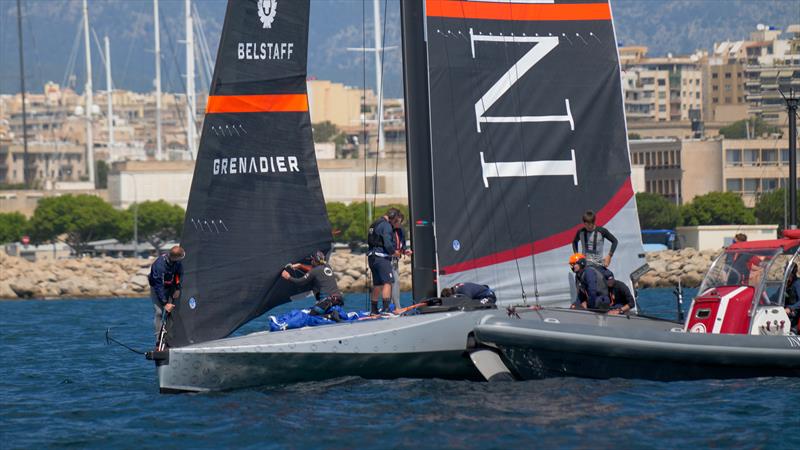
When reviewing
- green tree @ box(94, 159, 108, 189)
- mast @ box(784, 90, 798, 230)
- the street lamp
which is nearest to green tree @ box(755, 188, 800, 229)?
the street lamp

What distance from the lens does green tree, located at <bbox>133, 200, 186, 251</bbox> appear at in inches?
3546

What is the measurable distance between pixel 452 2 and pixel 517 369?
4.04 meters

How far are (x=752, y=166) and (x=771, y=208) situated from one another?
19696 millimetres

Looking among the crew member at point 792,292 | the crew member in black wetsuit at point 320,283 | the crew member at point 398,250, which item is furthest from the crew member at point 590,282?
the crew member in black wetsuit at point 320,283

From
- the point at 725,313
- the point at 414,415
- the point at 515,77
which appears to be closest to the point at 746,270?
the point at 725,313

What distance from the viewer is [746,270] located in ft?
52.1

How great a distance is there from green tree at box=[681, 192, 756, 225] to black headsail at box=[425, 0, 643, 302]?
70030 mm

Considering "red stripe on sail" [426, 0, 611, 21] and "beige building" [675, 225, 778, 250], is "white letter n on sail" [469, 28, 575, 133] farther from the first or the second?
"beige building" [675, 225, 778, 250]

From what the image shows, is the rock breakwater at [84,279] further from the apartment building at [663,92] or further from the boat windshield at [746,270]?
the apartment building at [663,92]

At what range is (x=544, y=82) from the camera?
17.2m

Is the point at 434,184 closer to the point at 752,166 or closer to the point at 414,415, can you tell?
the point at 414,415

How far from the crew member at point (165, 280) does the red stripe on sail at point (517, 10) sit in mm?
3770

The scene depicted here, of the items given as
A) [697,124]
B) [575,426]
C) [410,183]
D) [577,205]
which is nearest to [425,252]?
[410,183]

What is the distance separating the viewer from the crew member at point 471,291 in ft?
52.6
